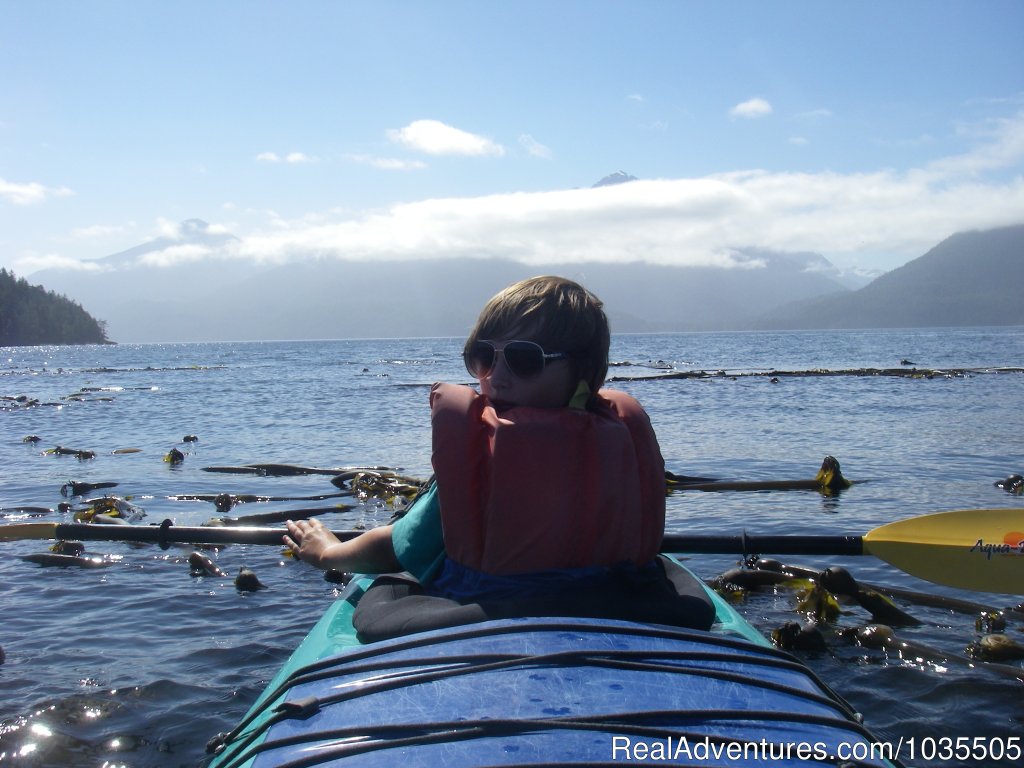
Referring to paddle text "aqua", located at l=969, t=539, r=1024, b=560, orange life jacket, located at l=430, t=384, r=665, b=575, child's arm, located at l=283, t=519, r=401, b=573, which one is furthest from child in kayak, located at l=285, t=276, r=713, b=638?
paddle text "aqua", located at l=969, t=539, r=1024, b=560

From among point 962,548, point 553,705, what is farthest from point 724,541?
point 553,705

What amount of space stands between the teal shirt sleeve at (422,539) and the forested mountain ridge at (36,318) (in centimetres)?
15163

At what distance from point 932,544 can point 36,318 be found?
15990cm

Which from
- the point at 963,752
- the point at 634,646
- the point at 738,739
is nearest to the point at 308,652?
the point at 634,646

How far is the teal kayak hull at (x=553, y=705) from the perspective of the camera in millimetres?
2234

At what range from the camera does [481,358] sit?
3.14m

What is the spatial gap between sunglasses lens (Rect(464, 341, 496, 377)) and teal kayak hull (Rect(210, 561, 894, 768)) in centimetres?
91

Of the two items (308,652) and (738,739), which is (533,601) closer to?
(738,739)

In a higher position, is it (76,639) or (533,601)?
(533,601)

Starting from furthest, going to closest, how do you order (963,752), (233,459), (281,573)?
(233,459) → (281,573) → (963,752)

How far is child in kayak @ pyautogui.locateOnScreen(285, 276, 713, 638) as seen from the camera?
9.51 feet

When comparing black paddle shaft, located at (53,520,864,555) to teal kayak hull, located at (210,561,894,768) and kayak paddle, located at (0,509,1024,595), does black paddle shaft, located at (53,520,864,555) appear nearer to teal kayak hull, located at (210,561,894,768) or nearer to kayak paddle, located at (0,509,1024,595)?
kayak paddle, located at (0,509,1024,595)

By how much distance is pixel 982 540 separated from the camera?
5629mm

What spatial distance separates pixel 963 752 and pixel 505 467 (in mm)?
3547
